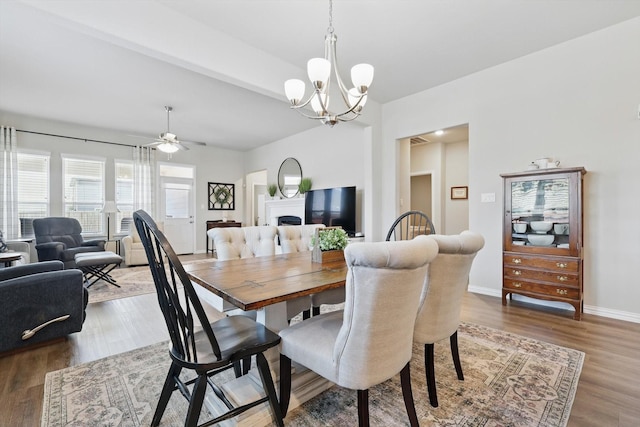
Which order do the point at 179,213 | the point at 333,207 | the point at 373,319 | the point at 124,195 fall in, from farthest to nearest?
the point at 179,213 < the point at 124,195 < the point at 333,207 < the point at 373,319

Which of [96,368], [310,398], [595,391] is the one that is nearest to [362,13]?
[310,398]

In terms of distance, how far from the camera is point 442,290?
145 centimetres

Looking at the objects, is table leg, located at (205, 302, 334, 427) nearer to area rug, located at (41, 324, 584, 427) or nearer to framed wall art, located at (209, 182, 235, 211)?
area rug, located at (41, 324, 584, 427)

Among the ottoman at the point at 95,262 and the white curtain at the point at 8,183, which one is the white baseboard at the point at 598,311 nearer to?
the ottoman at the point at 95,262

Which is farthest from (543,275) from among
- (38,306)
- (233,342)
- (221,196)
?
(221,196)

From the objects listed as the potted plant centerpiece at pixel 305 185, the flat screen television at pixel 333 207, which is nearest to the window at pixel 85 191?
the potted plant centerpiece at pixel 305 185

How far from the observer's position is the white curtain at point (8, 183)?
5090mm

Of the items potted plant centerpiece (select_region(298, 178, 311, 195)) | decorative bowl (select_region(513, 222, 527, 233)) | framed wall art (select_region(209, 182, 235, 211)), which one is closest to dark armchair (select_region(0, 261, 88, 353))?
potted plant centerpiece (select_region(298, 178, 311, 195))

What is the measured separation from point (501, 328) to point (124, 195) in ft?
23.8

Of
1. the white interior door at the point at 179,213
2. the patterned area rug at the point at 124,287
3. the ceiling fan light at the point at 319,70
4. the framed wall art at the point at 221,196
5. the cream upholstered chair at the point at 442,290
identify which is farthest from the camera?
the framed wall art at the point at 221,196

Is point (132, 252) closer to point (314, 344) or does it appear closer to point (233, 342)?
point (233, 342)

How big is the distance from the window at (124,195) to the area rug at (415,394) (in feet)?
17.1

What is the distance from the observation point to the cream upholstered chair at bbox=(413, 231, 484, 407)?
55.1 inches

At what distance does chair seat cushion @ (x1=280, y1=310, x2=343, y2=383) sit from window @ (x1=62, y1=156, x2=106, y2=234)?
21.5 feet
